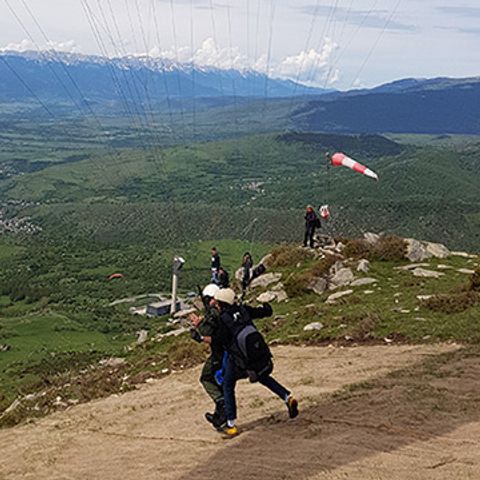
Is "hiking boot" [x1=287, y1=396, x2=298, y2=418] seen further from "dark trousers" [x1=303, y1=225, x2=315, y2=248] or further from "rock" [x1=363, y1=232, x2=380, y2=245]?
"dark trousers" [x1=303, y1=225, x2=315, y2=248]

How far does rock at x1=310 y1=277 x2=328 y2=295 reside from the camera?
90.5ft

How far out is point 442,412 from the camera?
1250cm

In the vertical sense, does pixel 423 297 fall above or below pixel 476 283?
below

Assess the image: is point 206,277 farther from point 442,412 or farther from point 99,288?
point 442,412

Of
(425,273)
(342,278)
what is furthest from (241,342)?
(425,273)

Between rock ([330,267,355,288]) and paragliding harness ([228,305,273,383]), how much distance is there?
1714 cm

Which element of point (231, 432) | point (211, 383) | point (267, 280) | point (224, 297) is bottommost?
point (267, 280)

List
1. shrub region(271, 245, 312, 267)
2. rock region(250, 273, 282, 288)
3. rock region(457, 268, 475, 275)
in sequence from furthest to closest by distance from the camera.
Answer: shrub region(271, 245, 312, 267)
rock region(250, 273, 282, 288)
rock region(457, 268, 475, 275)

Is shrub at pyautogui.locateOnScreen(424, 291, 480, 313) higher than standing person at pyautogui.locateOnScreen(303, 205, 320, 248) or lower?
lower

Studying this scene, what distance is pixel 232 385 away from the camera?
11641mm

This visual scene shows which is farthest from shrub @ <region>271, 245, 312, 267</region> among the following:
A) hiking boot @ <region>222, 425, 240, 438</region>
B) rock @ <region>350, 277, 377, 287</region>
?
hiking boot @ <region>222, 425, 240, 438</region>

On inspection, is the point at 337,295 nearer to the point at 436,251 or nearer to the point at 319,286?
the point at 319,286

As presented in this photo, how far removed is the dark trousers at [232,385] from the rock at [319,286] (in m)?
15.8

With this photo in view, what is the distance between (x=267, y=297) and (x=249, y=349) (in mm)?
17196
